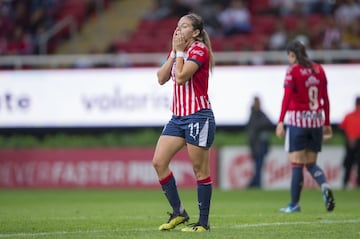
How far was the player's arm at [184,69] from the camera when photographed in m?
10.0

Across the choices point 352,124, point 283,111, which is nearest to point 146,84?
point 352,124

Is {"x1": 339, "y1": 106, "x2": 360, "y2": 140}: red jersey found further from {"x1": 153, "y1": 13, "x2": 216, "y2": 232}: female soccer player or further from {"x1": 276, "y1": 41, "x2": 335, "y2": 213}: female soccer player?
{"x1": 153, "y1": 13, "x2": 216, "y2": 232}: female soccer player

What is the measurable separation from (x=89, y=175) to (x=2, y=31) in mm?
5674

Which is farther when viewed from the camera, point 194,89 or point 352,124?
point 352,124

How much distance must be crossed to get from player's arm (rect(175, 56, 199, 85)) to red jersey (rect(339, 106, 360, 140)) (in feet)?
Result: 43.1

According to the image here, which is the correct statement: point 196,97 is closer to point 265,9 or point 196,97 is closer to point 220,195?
point 220,195

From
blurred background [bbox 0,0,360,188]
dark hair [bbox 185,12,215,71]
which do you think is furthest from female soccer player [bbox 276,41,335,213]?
blurred background [bbox 0,0,360,188]

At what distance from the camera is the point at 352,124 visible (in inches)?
898

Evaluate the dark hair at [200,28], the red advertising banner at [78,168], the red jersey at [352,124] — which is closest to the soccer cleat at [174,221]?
the dark hair at [200,28]

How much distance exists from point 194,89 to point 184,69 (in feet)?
1.04

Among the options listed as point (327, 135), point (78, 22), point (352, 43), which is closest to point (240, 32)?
point (352, 43)

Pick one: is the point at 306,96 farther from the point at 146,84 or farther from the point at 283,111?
the point at 146,84

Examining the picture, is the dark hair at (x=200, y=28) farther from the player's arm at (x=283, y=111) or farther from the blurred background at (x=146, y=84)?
the blurred background at (x=146, y=84)

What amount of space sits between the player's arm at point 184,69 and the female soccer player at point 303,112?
3.69 m
